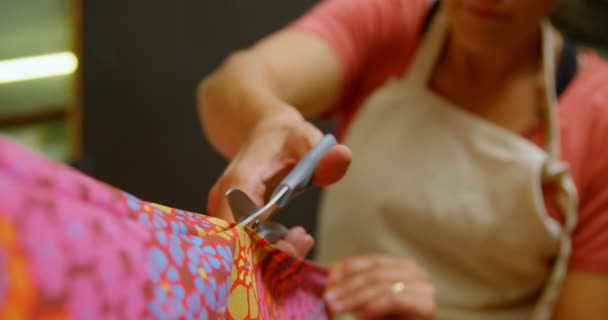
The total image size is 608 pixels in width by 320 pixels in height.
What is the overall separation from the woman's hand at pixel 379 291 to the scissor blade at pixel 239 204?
119 millimetres

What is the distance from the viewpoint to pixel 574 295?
54cm

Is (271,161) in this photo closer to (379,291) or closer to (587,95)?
(379,291)

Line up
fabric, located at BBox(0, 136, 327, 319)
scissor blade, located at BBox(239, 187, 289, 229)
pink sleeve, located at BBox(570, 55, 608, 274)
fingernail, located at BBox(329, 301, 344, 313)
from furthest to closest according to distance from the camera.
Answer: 1. pink sleeve, located at BBox(570, 55, 608, 274)
2. fingernail, located at BBox(329, 301, 344, 313)
3. scissor blade, located at BBox(239, 187, 289, 229)
4. fabric, located at BBox(0, 136, 327, 319)

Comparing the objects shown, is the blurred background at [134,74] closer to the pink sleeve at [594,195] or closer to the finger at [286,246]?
the finger at [286,246]

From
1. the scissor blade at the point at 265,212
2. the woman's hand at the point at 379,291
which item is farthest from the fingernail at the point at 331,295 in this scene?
the scissor blade at the point at 265,212

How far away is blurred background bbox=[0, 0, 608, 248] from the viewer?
324 mm

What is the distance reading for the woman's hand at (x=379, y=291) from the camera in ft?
1.23

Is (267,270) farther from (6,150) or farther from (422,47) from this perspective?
(422,47)

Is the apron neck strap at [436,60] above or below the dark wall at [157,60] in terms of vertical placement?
below

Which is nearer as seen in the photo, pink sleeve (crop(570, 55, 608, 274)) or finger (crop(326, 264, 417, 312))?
finger (crop(326, 264, 417, 312))

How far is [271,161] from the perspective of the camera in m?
0.31

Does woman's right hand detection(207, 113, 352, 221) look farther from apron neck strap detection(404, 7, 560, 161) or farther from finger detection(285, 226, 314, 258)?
apron neck strap detection(404, 7, 560, 161)

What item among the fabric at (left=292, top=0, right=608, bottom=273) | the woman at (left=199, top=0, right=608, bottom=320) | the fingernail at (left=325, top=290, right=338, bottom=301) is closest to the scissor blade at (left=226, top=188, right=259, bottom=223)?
the fingernail at (left=325, top=290, right=338, bottom=301)

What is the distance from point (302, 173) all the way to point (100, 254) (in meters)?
0.15
